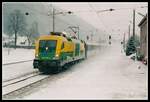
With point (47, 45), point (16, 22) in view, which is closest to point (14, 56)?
point (47, 45)

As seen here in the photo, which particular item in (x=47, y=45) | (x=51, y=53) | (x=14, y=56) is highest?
(x=47, y=45)

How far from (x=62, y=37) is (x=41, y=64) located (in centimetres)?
293

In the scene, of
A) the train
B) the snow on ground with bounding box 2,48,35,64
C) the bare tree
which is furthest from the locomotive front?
the bare tree

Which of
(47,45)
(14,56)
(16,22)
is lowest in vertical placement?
(14,56)

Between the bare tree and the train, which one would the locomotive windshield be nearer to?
the train

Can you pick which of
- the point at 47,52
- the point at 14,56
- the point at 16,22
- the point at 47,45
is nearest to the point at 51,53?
the point at 47,52

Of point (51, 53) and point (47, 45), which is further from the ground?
point (47, 45)

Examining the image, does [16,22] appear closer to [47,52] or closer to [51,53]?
[47,52]

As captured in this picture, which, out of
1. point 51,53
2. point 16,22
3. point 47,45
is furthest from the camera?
point 16,22

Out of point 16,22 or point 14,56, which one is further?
point 16,22

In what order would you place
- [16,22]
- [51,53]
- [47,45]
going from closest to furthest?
[51,53] → [47,45] → [16,22]

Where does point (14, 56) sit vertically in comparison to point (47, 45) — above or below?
below

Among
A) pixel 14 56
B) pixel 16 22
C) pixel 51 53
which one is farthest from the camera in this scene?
pixel 16 22

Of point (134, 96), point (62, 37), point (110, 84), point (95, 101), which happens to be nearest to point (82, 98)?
point (95, 101)
